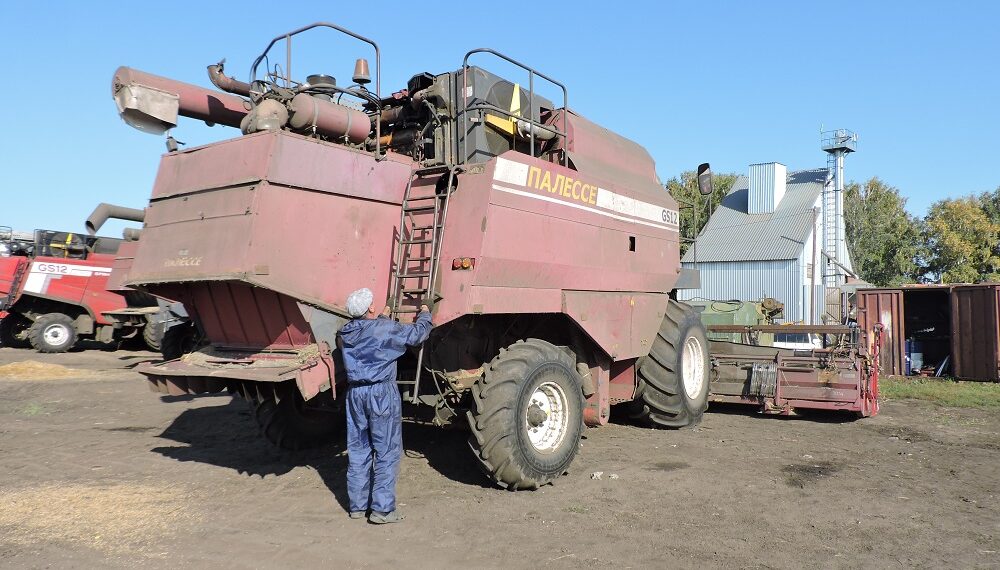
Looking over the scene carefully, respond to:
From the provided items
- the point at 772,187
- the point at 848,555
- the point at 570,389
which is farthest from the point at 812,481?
the point at 772,187

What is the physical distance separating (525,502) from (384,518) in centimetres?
113

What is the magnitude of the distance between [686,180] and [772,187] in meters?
7.39

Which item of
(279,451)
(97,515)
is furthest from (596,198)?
(97,515)

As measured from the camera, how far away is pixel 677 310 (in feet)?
28.3

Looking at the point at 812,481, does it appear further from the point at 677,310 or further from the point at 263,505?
the point at 263,505

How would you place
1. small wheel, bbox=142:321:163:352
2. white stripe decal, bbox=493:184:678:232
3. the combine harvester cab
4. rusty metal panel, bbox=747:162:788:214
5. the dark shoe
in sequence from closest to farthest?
the dark shoe, the combine harvester cab, white stripe decal, bbox=493:184:678:232, small wheel, bbox=142:321:163:352, rusty metal panel, bbox=747:162:788:214

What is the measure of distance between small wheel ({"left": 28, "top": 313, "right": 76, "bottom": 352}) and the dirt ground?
11.0m

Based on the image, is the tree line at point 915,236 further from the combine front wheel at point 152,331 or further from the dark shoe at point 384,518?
the dark shoe at point 384,518

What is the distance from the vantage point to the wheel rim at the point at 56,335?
1873 cm

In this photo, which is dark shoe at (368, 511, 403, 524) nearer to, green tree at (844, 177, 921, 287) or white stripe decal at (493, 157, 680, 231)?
white stripe decal at (493, 157, 680, 231)

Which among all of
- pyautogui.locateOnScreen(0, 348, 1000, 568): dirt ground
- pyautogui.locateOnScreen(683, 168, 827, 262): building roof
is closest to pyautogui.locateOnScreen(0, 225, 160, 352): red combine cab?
pyautogui.locateOnScreen(0, 348, 1000, 568): dirt ground

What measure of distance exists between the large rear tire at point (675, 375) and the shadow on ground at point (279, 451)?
2.20 metres

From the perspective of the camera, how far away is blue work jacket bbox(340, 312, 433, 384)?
514cm

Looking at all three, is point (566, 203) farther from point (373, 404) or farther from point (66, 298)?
point (66, 298)
